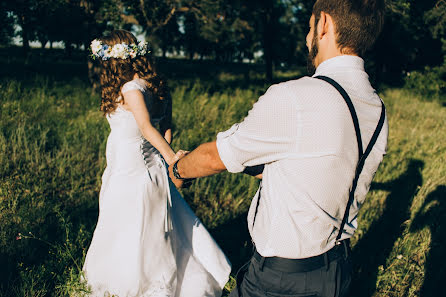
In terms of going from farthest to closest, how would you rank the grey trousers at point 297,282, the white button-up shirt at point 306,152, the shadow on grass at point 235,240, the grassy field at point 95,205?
the shadow on grass at point 235,240, the grassy field at point 95,205, the grey trousers at point 297,282, the white button-up shirt at point 306,152

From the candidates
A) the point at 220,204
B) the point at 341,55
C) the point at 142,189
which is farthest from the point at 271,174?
the point at 220,204

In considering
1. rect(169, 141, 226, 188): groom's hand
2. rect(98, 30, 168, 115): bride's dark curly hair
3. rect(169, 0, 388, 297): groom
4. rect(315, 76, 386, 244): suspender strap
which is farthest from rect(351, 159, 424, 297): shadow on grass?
rect(98, 30, 168, 115): bride's dark curly hair

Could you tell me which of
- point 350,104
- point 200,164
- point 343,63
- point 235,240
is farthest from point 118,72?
point 235,240

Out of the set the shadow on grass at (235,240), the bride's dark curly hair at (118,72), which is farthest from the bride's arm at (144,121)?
the shadow on grass at (235,240)

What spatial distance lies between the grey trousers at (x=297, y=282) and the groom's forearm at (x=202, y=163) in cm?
48

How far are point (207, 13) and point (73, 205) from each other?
8448mm

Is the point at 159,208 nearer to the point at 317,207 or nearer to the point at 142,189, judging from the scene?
the point at 142,189

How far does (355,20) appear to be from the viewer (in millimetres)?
1317

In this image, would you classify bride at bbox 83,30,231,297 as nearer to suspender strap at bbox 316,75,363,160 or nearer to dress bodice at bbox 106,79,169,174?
dress bodice at bbox 106,79,169,174

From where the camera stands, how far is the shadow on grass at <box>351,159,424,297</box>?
332cm

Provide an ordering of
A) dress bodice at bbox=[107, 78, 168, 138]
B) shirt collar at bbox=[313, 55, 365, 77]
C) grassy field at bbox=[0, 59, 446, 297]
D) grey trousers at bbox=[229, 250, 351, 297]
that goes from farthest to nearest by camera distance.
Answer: grassy field at bbox=[0, 59, 446, 297] → dress bodice at bbox=[107, 78, 168, 138] → grey trousers at bbox=[229, 250, 351, 297] → shirt collar at bbox=[313, 55, 365, 77]

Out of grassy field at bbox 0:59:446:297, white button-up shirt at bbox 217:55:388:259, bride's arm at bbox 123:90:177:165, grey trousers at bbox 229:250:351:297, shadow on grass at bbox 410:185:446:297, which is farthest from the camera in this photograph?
shadow on grass at bbox 410:185:446:297

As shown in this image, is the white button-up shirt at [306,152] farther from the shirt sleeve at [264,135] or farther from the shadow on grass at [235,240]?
the shadow on grass at [235,240]

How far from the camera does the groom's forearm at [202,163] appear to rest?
1.41 meters
